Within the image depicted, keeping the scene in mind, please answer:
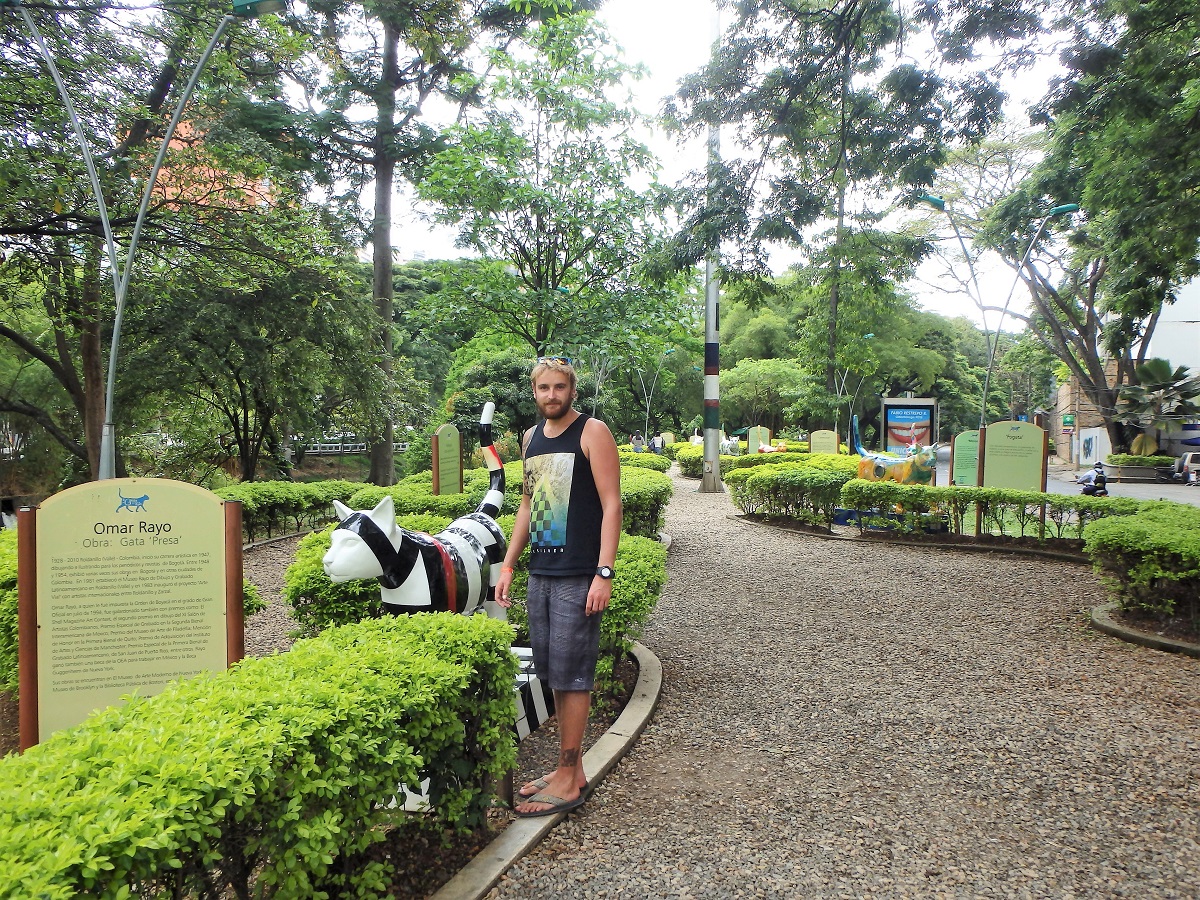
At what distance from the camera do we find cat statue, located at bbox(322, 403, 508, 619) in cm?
356

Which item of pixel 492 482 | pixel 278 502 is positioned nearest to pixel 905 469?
pixel 492 482

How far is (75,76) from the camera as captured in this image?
9.47 metres

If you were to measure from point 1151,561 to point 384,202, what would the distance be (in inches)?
608

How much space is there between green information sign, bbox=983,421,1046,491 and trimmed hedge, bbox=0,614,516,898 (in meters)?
10.1

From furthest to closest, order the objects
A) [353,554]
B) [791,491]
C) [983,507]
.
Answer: [791,491], [983,507], [353,554]

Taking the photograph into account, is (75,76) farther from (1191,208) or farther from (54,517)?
(1191,208)

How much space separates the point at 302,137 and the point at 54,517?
1462cm

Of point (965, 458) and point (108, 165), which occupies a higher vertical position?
point (108, 165)

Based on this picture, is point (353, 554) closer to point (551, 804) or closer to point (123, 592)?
point (123, 592)

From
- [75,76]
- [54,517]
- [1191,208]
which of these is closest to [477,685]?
[54,517]

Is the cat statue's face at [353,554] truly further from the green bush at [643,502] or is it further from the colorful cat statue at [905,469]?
the colorful cat statue at [905,469]

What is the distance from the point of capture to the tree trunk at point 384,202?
16270 millimetres

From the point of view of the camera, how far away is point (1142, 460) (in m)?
28.3

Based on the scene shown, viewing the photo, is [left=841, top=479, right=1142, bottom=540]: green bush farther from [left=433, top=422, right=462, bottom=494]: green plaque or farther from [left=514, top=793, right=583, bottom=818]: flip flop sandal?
[left=514, top=793, right=583, bottom=818]: flip flop sandal
